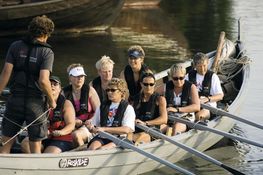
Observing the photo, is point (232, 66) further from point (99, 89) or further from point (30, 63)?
point (30, 63)

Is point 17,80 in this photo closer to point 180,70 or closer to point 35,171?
point 35,171

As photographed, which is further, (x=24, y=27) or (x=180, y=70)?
(x=24, y=27)

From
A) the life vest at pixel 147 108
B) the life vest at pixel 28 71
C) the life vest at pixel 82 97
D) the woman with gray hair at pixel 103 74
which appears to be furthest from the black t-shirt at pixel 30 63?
the life vest at pixel 147 108

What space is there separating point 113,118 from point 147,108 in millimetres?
874

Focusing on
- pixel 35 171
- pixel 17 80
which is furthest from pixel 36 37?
pixel 35 171

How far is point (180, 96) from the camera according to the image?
10430mm

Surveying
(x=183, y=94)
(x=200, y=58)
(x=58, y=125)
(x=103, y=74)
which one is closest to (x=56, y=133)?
(x=58, y=125)

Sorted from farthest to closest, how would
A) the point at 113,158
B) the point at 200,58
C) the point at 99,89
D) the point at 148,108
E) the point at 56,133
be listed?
1. the point at 200,58
2. the point at 99,89
3. the point at 148,108
4. the point at 113,158
5. the point at 56,133

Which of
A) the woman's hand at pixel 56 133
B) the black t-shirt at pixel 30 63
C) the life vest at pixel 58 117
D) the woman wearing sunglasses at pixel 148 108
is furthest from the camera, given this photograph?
the woman wearing sunglasses at pixel 148 108

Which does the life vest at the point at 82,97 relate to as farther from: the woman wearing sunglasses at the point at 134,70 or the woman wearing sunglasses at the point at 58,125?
the woman wearing sunglasses at the point at 134,70

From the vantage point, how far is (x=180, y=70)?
1015 cm

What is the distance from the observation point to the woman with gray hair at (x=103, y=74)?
32.2 ft

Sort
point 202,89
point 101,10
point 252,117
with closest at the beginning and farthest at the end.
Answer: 1. point 202,89
2. point 252,117
3. point 101,10

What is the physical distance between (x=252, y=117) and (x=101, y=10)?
11.2 m
